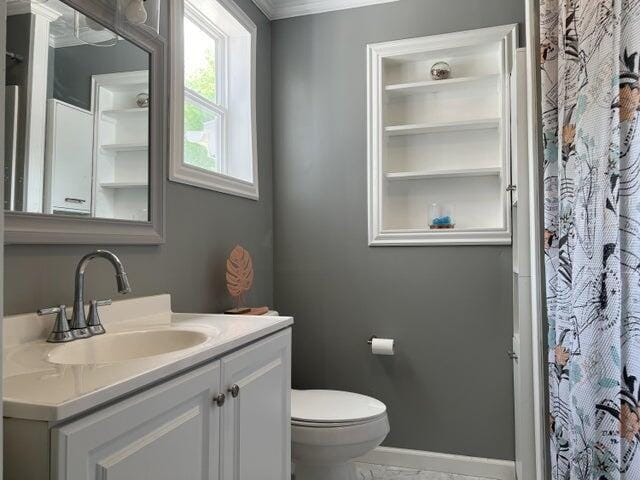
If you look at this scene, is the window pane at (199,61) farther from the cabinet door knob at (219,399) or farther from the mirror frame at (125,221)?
the cabinet door knob at (219,399)

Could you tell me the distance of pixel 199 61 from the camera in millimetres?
2270

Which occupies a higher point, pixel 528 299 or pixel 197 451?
pixel 528 299

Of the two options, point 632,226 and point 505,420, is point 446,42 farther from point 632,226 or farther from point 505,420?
point 505,420

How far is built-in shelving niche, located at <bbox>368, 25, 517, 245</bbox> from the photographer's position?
7.58ft

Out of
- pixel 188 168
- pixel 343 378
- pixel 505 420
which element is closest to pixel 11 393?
Answer: pixel 188 168

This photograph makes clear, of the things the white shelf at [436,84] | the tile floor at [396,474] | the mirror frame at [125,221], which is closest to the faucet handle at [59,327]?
the mirror frame at [125,221]

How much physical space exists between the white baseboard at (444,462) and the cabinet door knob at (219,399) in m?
1.56

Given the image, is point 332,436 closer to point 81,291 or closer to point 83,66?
point 81,291

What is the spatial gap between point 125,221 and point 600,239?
1336mm

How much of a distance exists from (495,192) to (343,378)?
4.12ft

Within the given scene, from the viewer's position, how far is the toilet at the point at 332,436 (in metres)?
1.79

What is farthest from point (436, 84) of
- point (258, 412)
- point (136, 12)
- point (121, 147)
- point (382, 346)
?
point (258, 412)

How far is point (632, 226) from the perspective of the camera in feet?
3.05

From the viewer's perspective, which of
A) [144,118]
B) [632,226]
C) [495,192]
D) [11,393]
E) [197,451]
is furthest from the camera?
[495,192]
